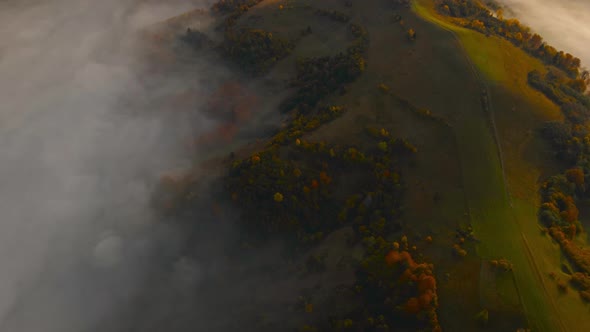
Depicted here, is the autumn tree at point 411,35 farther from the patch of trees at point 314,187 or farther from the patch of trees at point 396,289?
the patch of trees at point 396,289

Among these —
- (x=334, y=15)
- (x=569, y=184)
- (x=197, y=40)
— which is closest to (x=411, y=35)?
(x=334, y=15)

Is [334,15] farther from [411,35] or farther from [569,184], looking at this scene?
[569,184]

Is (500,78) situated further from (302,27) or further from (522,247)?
(302,27)

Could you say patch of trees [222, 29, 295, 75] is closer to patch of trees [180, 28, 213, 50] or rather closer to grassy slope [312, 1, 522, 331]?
patch of trees [180, 28, 213, 50]

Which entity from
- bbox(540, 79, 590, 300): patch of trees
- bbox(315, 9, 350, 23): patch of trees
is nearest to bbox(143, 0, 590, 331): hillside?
bbox(540, 79, 590, 300): patch of trees

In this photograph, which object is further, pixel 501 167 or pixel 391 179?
pixel 501 167

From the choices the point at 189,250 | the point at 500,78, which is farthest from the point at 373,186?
the point at 500,78
